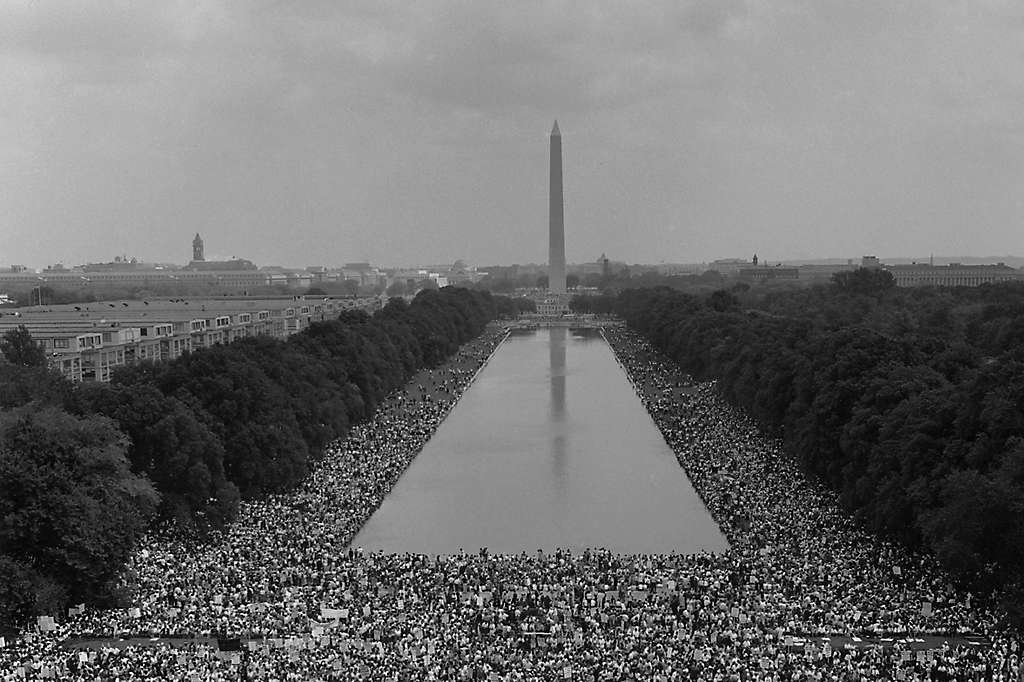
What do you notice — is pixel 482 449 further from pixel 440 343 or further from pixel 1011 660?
pixel 440 343

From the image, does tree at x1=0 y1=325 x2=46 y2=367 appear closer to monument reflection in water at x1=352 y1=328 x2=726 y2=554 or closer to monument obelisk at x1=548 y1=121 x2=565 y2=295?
monument reflection in water at x1=352 y1=328 x2=726 y2=554

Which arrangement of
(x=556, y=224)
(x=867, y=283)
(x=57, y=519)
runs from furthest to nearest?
(x=556, y=224), (x=867, y=283), (x=57, y=519)

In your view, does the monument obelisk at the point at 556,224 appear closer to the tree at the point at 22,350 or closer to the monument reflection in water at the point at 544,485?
the monument reflection in water at the point at 544,485

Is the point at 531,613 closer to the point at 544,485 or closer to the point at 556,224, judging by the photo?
the point at 544,485

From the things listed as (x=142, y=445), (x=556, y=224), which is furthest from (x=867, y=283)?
(x=142, y=445)

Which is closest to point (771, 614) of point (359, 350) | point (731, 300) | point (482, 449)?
point (482, 449)

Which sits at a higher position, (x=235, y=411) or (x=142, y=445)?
(x=235, y=411)

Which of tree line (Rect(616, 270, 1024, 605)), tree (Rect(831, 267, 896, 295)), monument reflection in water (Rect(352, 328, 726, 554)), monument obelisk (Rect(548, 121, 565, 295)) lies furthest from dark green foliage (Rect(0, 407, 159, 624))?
monument obelisk (Rect(548, 121, 565, 295))
